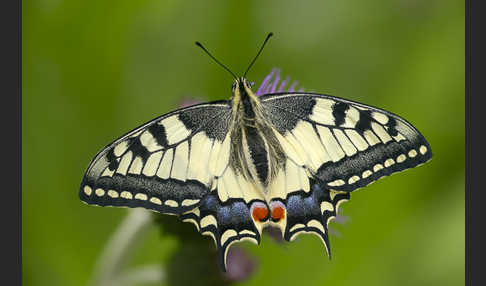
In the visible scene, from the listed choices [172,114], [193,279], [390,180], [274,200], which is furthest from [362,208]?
[172,114]

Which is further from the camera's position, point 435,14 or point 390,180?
point 435,14

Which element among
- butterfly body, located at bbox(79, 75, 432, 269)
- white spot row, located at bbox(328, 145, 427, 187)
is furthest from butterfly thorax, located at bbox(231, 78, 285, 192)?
white spot row, located at bbox(328, 145, 427, 187)

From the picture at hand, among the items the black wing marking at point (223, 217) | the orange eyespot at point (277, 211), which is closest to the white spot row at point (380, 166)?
the orange eyespot at point (277, 211)

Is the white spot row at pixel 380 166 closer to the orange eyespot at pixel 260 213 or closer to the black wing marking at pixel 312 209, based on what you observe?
the black wing marking at pixel 312 209

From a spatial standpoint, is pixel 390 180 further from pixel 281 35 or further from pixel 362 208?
pixel 281 35

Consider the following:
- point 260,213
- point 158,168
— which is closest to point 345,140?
point 260,213

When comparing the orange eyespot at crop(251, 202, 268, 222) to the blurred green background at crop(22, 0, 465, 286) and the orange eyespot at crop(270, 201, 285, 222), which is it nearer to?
the orange eyespot at crop(270, 201, 285, 222)
